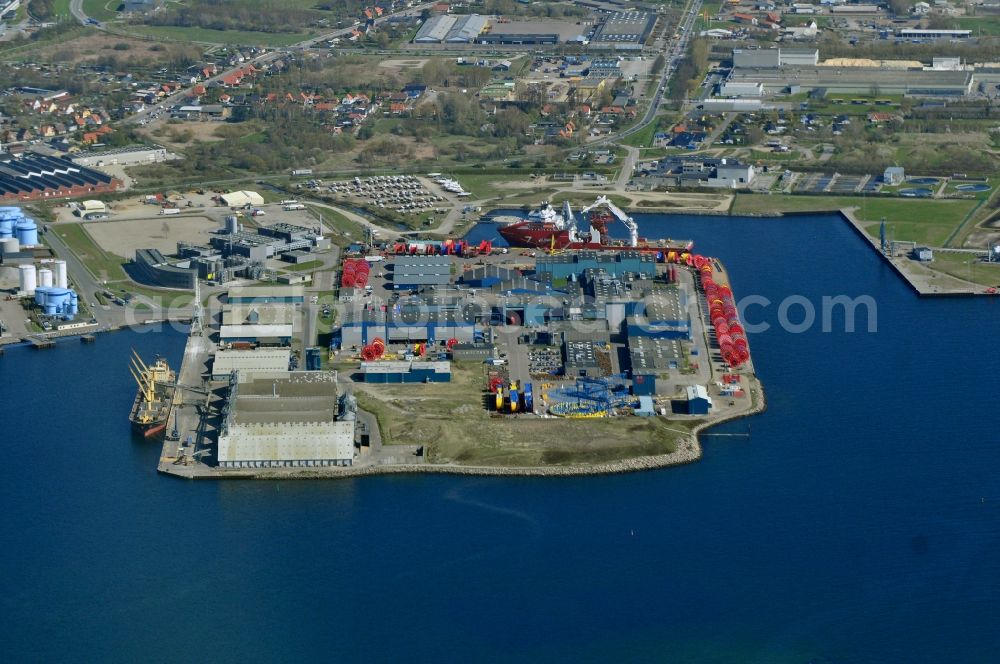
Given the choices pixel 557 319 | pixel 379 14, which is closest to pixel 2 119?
pixel 379 14

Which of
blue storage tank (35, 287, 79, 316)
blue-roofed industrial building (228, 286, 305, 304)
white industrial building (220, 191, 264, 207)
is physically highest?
white industrial building (220, 191, 264, 207)

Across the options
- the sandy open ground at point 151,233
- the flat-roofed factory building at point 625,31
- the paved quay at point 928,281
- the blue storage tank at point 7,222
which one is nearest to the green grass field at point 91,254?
the sandy open ground at point 151,233

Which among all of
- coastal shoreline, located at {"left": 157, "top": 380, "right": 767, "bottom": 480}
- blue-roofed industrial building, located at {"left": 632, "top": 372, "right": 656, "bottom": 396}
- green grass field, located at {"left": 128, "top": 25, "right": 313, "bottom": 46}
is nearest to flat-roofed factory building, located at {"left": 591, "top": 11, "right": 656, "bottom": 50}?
green grass field, located at {"left": 128, "top": 25, "right": 313, "bottom": 46}

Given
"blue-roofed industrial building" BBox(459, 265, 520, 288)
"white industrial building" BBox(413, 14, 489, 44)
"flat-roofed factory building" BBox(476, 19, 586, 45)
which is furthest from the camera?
"white industrial building" BBox(413, 14, 489, 44)

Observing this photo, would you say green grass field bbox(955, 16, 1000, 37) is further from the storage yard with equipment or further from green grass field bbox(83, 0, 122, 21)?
green grass field bbox(83, 0, 122, 21)

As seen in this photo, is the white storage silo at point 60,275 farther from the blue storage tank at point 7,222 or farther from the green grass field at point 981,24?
the green grass field at point 981,24

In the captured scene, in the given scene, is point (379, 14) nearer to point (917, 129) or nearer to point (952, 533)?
point (917, 129)
